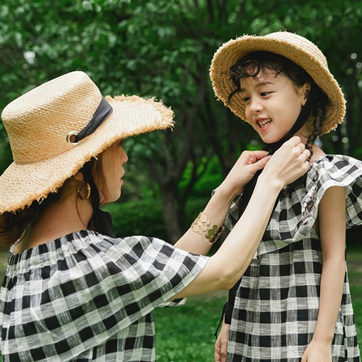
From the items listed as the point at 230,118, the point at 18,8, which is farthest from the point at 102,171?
the point at 230,118

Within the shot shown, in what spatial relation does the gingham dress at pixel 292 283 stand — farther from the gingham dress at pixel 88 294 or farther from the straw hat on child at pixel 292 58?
the gingham dress at pixel 88 294

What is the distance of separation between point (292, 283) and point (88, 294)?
30.3 inches

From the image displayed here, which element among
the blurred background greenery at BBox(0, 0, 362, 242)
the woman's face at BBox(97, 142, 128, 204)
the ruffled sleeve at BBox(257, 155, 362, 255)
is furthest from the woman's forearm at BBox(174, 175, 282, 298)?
the blurred background greenery at BBox(0, 0, 362, 242)

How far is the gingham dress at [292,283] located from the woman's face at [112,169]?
587 mm

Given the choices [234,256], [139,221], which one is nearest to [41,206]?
[234,256]

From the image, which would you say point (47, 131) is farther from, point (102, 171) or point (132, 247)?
point (132, 247)

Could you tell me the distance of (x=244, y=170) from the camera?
7.34ft

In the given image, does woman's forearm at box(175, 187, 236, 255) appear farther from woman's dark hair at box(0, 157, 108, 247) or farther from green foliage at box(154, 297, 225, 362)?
green foliage at box(154, 297, 225, 362)

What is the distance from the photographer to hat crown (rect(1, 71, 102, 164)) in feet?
5.54

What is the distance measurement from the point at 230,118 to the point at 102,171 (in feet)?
27.5

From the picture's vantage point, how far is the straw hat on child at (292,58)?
→ 206cm

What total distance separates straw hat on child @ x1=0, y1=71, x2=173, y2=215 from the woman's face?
8cm

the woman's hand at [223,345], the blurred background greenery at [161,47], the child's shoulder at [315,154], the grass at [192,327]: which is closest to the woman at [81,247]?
the child's shoulder at [315,154]

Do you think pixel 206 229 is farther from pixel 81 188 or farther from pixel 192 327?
pixel 192 327
